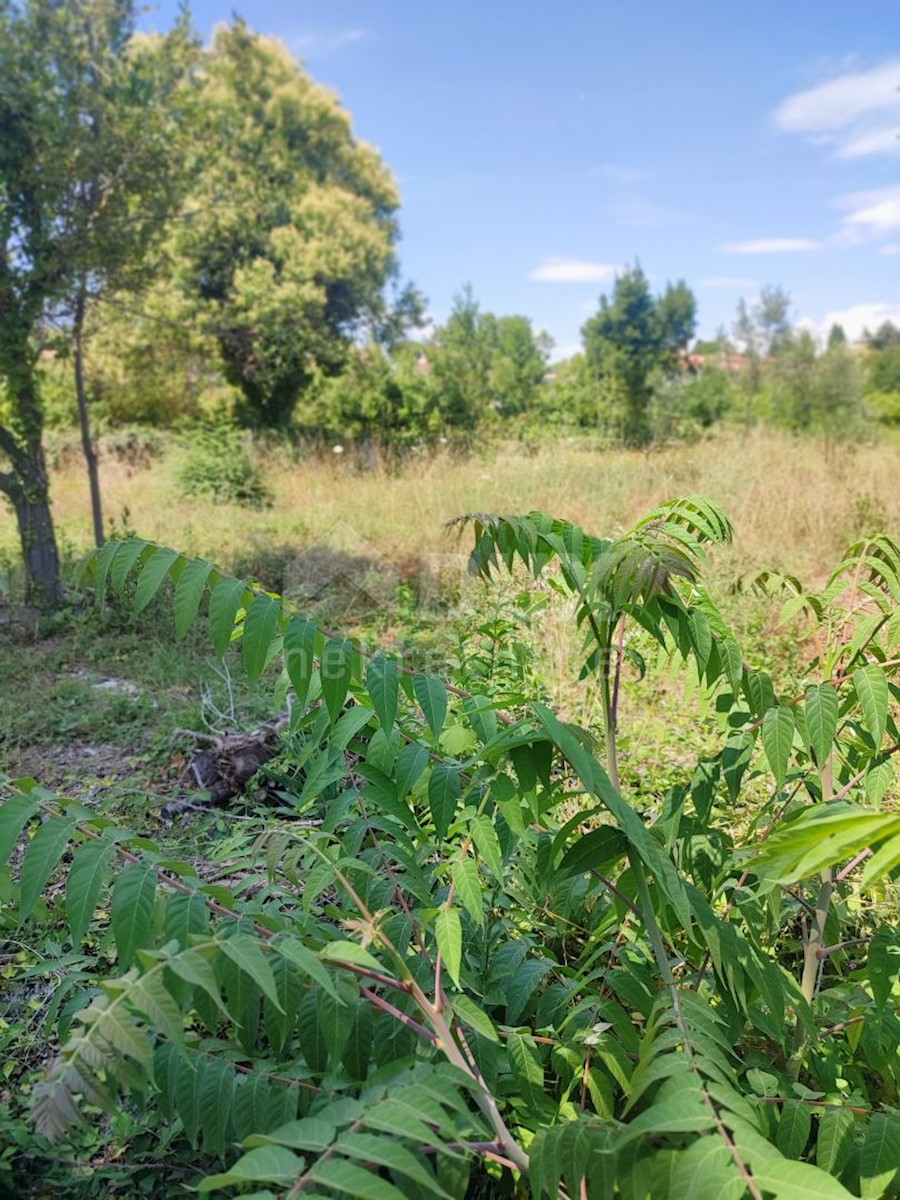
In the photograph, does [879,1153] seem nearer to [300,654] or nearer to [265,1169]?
[265,1169]

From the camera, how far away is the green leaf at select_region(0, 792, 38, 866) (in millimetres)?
975

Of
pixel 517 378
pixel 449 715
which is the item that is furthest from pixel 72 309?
pixel 517 378

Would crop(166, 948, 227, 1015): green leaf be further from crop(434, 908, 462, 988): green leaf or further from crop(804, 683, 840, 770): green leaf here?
crop(804, 683, 840, 770): green leaf

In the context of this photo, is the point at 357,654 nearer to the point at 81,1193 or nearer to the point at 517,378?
the point at 81,1193

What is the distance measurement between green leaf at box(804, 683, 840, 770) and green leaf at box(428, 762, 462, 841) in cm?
56

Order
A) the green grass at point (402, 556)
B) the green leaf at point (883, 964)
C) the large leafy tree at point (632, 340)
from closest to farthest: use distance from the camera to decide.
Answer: the green leaf at point (883, 964)
the green grass at point (402, 556)
the large leafy tree at point (632, 340)

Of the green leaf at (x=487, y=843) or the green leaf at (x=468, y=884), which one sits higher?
the green leaf at (x=487, y=843)

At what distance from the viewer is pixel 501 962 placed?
1.39 metres

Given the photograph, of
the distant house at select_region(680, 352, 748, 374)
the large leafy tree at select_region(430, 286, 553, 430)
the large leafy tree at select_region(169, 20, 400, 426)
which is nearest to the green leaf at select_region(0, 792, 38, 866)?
the large leafy tree at select_region(169, 20, 400, 426)

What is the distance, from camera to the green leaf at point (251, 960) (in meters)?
0.76

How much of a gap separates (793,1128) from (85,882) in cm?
100

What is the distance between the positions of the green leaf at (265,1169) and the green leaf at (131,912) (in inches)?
11.3

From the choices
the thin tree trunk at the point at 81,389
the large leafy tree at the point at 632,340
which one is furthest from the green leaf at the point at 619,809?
the large leafy tree at the point at 632,340

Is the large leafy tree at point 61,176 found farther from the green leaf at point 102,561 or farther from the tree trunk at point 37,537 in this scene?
the green leaf at point 102,561
